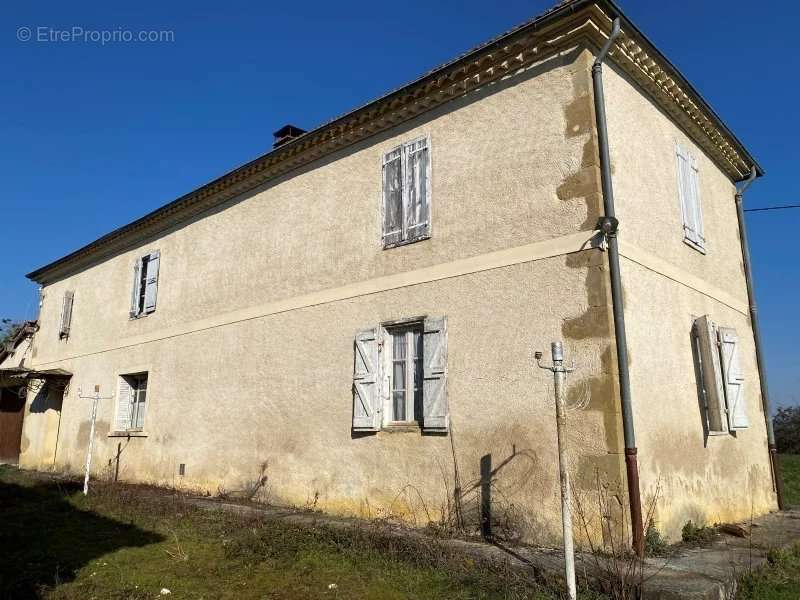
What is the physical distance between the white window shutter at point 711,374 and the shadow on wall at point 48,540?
627cm

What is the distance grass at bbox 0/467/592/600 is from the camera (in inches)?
186

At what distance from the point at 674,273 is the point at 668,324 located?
74 centimetres

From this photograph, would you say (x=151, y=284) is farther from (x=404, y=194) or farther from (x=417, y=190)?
(x=417, y=190)

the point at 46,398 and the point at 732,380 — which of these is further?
the point at 46,398

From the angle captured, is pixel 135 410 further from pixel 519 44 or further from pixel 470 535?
pixel 519 44

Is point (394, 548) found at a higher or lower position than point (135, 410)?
lower

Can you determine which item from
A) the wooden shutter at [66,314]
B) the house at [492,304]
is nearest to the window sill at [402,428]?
the house at [492,304]

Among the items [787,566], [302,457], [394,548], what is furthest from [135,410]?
[787,566]

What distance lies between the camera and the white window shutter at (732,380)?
23.9 ft

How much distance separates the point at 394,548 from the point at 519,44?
210 inches

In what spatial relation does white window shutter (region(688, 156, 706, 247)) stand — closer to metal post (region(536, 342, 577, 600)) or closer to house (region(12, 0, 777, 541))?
house (region(12, 0, 777, 541))

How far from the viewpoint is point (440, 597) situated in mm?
4488

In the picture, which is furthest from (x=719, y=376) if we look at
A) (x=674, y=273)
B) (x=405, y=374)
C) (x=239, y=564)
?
(x=239, y=564)

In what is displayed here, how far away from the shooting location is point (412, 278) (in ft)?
24.4
